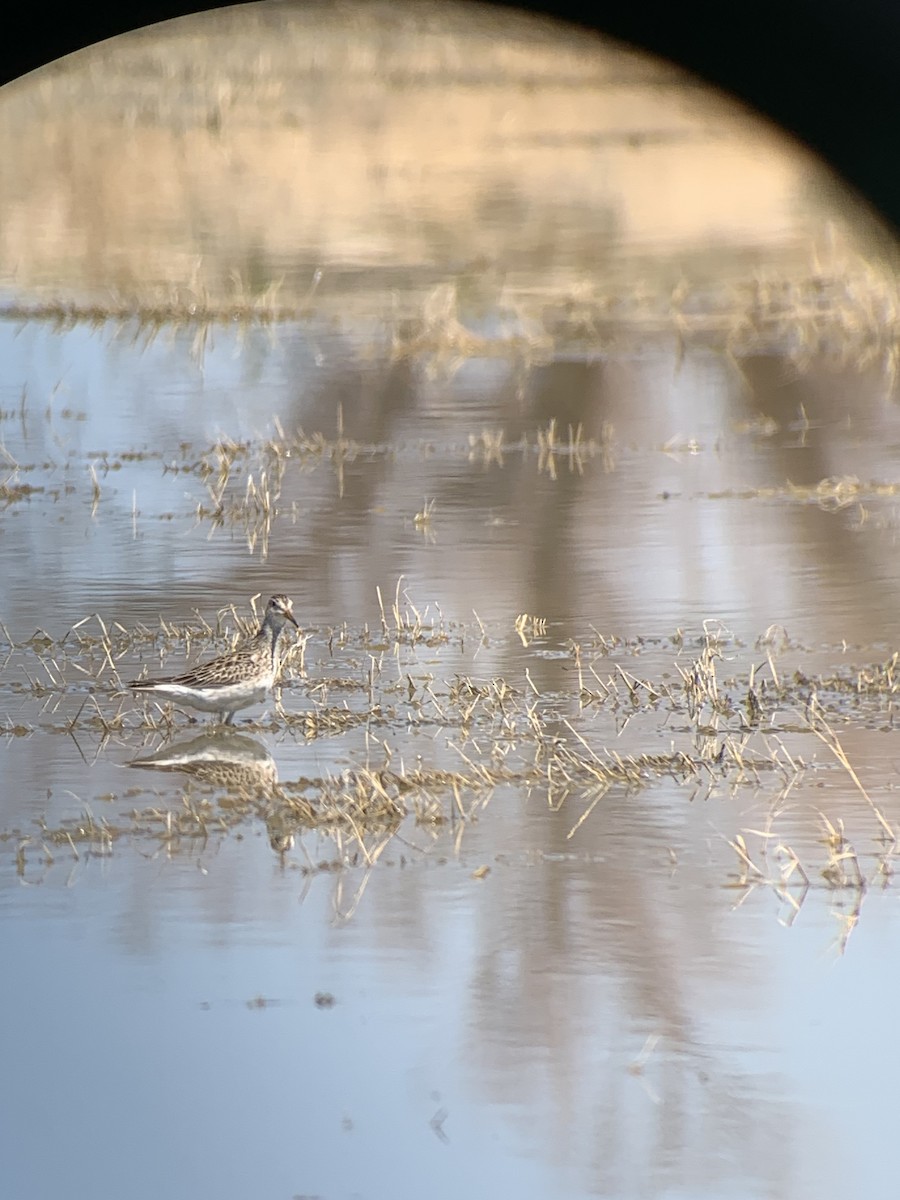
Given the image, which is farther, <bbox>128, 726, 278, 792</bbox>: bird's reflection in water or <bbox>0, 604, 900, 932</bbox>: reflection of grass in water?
<bbox>128, 726, 278, 792</bbox>: bird's reflection in water

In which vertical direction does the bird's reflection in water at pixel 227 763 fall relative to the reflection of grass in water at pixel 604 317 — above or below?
below

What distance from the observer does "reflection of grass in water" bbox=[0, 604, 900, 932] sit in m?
7.37

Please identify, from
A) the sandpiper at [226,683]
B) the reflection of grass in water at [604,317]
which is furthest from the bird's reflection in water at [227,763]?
the reflection of grass in water at [604,317]

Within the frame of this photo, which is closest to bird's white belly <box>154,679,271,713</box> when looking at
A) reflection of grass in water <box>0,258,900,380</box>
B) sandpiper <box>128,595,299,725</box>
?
sandpiper <box>128,595,299,725</box>

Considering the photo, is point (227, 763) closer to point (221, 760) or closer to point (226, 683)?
point (221, 760)

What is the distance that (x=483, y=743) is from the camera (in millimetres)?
8586

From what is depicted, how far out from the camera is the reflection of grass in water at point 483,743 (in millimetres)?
7367

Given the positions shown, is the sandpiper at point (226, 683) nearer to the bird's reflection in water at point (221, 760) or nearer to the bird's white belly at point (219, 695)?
the bird's white belly at point (219, 695)

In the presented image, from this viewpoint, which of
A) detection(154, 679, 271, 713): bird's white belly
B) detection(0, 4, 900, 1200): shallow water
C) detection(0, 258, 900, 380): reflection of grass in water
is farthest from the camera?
detection(0, 258, 900, 380): reflection of grass in water

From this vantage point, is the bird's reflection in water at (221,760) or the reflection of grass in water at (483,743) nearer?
the reflection of grass in water at (483,743)

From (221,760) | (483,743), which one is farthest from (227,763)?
(483,743)

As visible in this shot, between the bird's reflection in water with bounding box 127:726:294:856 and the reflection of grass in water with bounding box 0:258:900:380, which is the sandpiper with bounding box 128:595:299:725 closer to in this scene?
the bird's reflection in water with bounding box 127:726:294:856

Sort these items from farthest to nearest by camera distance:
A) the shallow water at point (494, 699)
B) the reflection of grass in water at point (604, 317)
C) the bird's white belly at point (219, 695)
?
the reflection of grass in water at point (604, 317), the bird's white belly at point (219, 695), the shallow water at point (494, 699)

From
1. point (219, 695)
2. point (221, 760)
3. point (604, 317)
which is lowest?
point (221, 760)
